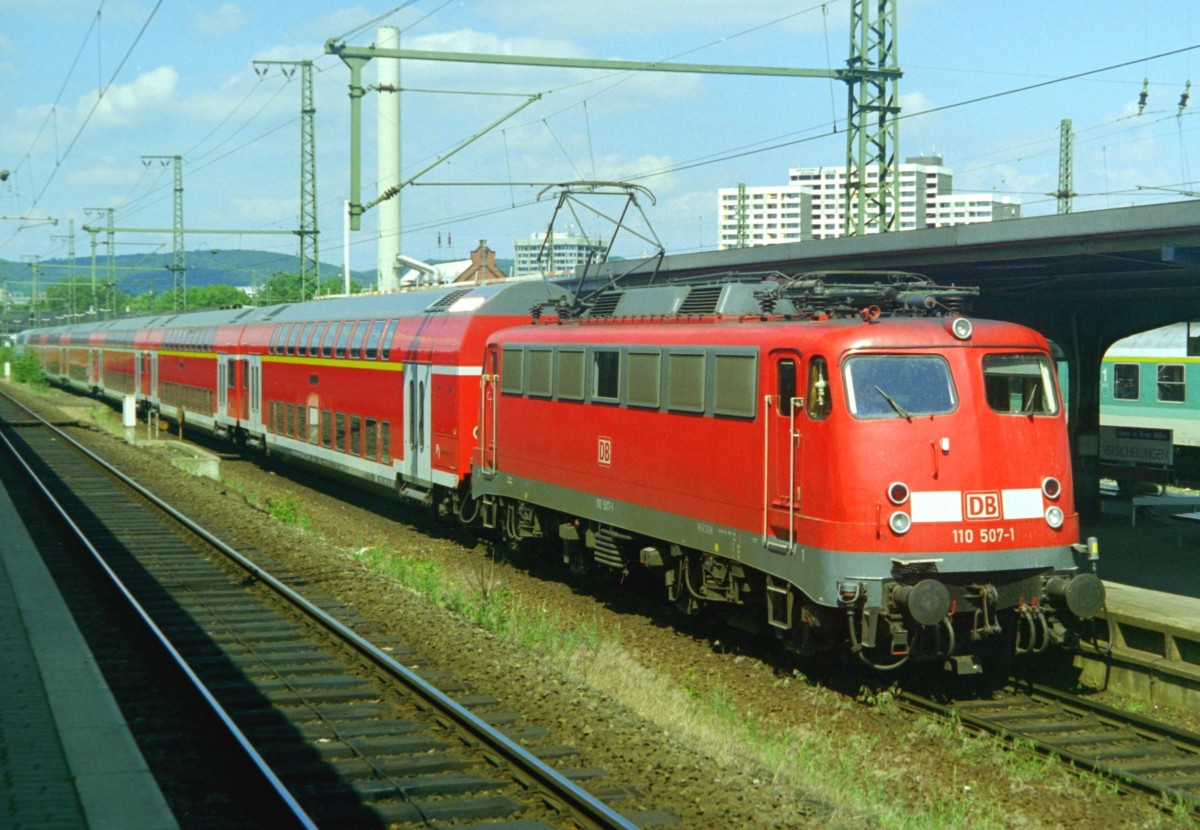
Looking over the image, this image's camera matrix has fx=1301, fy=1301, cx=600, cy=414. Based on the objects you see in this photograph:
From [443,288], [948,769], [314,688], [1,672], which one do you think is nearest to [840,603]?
[948,769]

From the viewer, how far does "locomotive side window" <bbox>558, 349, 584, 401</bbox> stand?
16.2 metres

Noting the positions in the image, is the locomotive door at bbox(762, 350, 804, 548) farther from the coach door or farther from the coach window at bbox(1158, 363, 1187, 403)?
the coach window at bbox(1158, 363, 1187, 403)

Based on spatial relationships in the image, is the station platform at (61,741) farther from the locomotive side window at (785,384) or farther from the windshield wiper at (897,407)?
the windshield wiper at (897,407)

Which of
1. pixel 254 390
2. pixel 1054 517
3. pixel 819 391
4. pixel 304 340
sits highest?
pixel 304 340

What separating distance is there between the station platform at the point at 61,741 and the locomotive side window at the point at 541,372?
6364 millimetres

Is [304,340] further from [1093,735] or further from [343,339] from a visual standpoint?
[1093,735]

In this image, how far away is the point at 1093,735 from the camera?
11000 mm

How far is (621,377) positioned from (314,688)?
17.8 feet

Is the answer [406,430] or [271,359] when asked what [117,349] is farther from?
[406,430]

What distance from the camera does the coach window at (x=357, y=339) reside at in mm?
24469

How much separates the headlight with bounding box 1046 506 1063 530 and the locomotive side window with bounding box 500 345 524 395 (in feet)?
26.4

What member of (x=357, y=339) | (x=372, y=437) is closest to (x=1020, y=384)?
(x=372, y=437)

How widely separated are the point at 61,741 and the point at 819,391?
22.3 ft

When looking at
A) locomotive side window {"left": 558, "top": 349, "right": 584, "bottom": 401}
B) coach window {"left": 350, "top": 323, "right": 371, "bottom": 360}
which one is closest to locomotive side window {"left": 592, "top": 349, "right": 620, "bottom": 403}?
locomotive side window {"left": 558, "top": 349, "right": 584, "bottom": 401}
